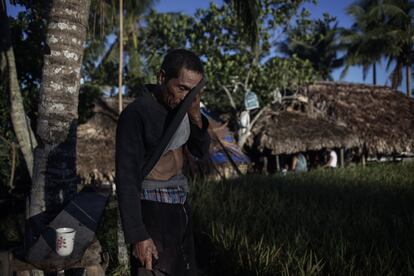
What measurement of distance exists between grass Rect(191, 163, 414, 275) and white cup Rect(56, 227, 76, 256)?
159 cm

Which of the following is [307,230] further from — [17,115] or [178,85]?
[17,115]

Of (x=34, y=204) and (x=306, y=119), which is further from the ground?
(x=306, y=119)

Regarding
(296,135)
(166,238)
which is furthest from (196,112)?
(296,135)

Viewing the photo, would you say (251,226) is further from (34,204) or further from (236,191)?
(34,204)

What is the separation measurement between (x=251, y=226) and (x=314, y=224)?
2.19ft

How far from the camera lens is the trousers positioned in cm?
161

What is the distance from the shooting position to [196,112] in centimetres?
173

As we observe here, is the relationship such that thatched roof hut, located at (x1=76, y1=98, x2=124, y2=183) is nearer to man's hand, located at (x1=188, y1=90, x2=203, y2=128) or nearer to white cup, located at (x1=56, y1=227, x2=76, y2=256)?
white cup, located at (x1=56, y1=227, x2=76, y2=256)

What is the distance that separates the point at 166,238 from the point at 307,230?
2160 mm

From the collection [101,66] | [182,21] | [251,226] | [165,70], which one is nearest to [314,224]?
[251,226]

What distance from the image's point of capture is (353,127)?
11.5 m

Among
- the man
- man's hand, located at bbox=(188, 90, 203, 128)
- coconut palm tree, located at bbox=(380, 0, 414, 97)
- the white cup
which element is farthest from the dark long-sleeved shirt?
coconut palm tree, located at bbox=(380, 0, 414, 97)

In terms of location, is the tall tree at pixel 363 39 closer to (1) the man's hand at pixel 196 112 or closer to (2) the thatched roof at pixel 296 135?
(2) the thatched roof at pixel 296 135

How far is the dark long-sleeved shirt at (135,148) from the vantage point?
1.47 m
